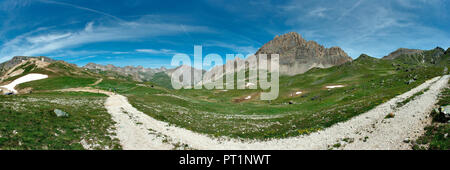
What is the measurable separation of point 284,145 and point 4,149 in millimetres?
23543

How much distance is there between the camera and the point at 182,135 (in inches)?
894

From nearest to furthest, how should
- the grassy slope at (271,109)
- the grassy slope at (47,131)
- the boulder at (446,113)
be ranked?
the grassy slope at (47,131), the boulder at (446,113), the grassy slope at (271,109)

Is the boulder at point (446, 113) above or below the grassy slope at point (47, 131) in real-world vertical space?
above

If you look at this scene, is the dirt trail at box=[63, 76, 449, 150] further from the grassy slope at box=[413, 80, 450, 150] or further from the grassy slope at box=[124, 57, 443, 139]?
the grassy slope at box=[124, 57, 443, 139]

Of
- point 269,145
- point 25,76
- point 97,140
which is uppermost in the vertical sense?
point 25,76

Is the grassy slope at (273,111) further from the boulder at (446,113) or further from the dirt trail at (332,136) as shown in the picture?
the boulder at (446,113)

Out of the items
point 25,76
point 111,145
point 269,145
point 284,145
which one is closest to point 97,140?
point 111,145

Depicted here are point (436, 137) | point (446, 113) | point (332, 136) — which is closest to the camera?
point (436, 137)

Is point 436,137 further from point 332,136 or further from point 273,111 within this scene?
point 273,111

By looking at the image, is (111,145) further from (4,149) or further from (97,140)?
(4,149)

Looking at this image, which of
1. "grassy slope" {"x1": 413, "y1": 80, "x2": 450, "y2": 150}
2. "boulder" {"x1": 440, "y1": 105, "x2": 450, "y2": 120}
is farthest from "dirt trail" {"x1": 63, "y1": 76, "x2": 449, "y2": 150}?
"boulder" {"x1": 440, "y1": 105, "x2": 450, "y2": 120}

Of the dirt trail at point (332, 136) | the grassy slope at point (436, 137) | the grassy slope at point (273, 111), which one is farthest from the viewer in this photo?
the grassy slope at point (273, 111)

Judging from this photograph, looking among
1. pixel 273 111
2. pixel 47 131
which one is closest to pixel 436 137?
pixel 47 131

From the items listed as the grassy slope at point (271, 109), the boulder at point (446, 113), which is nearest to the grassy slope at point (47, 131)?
the grassy slope at point (271, 109)
